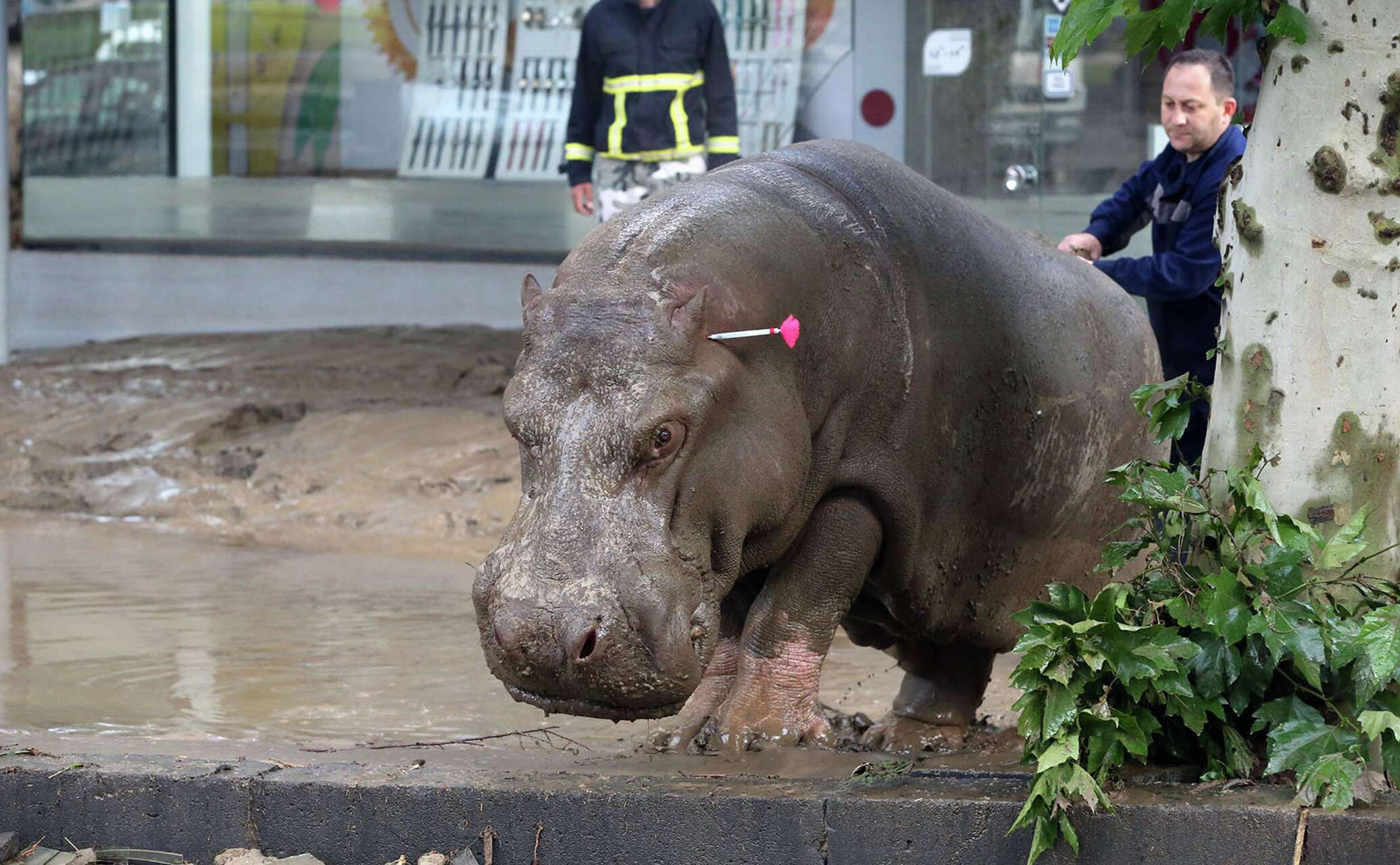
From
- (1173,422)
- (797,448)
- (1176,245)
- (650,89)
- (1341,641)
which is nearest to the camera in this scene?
(1341,641)

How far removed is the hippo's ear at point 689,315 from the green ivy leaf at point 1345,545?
4.17 feet

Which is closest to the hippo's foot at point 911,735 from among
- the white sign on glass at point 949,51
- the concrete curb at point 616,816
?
the concrete curb at point 616,816

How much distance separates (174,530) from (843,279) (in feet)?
18.1

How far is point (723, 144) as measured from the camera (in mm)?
8219

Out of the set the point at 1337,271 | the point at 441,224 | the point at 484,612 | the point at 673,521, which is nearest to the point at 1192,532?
the point at 1337,271

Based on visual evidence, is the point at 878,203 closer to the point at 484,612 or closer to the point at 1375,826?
the point at 484,612

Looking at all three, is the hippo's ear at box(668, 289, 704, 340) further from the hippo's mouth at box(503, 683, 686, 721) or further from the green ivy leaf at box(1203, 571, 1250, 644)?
the green ivy leaf at box(1203, 571, 1250, 644)

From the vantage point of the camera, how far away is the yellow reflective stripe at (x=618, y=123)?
26.8 feet

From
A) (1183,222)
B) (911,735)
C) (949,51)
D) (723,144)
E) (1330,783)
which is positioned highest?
(949,51)

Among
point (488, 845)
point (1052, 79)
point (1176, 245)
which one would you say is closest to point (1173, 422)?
point (488, 845)

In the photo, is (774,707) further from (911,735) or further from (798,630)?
(911,735)

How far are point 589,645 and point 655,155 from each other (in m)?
5.09

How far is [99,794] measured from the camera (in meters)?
3.67

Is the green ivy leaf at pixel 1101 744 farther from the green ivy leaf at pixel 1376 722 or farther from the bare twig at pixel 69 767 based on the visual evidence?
the bare twig at pixel 69 767
